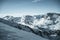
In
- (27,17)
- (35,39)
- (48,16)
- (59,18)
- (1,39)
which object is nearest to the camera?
(1,39)

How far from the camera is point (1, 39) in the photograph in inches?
80.5

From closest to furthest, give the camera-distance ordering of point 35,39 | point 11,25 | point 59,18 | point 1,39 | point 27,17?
point 1,39
point 35,39
point 11,25
point 59,18
point 27,17

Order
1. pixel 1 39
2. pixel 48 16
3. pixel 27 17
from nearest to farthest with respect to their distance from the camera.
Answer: pixel 1 39, pixel 48 16, pixel 27 17

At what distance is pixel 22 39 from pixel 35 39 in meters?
0.32

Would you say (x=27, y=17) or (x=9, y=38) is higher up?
(x=27, y=17)

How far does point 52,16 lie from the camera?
35.4 meters

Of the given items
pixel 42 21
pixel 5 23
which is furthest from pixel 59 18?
pixel 5 23

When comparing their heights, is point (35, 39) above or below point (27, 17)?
below

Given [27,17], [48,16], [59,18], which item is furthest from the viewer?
[27,17]

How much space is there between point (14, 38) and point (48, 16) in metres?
33.4

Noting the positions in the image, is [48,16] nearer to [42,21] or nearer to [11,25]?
[42,21]

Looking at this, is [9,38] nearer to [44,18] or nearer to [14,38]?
[14,38]

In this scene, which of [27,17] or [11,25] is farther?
[27,17]

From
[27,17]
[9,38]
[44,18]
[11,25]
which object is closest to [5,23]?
[11,25]
